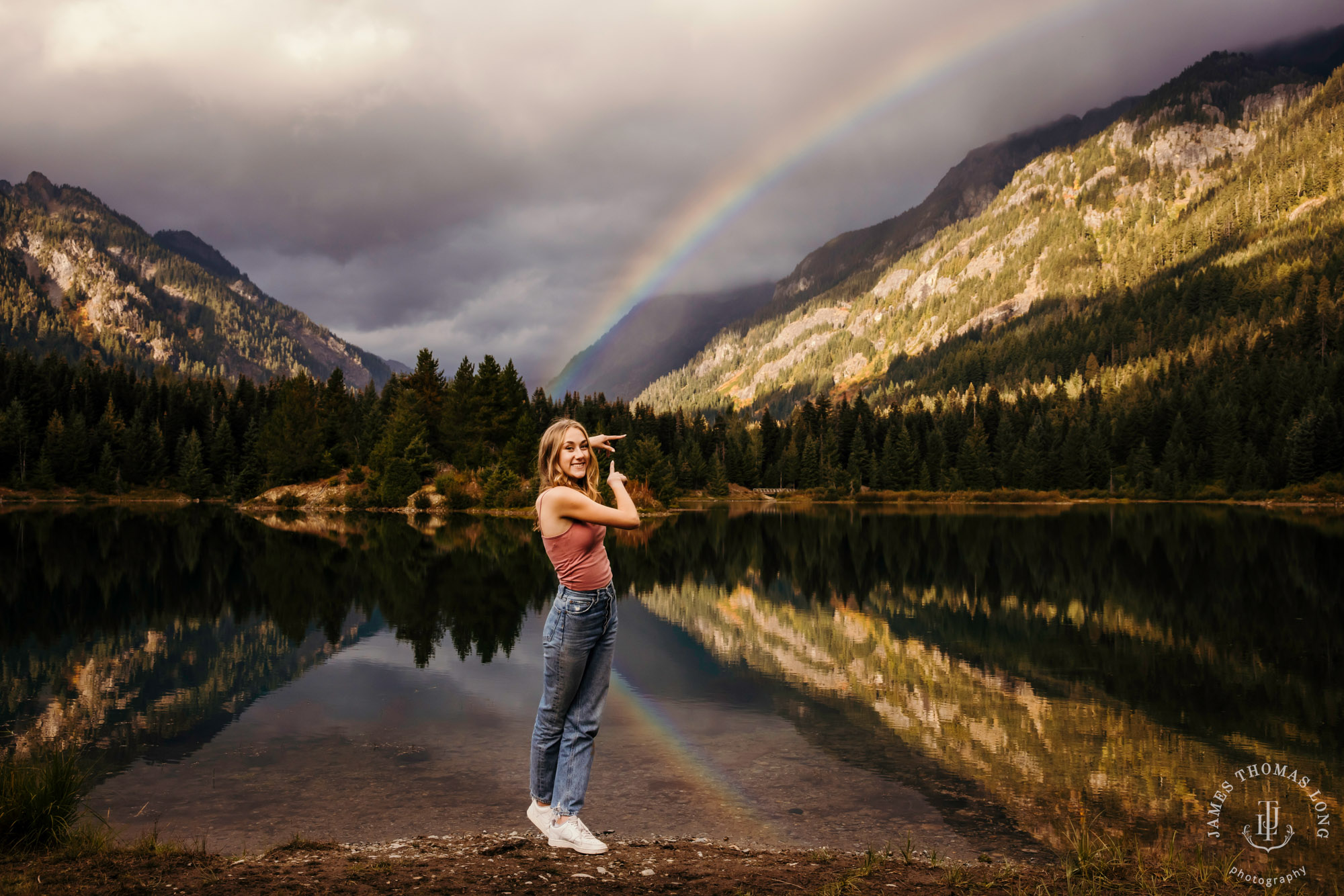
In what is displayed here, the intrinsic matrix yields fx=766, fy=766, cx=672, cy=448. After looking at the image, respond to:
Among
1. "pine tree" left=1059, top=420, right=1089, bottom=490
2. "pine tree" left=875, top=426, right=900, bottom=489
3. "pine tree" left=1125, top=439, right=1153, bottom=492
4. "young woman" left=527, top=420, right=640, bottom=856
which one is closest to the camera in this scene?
"young woman" left=527, top=420, right=640, bottom=856

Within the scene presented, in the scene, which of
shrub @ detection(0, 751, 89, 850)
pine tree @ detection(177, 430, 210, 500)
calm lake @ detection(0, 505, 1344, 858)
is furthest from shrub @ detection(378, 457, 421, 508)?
shrub @ detection(0, 751, 89, 850)

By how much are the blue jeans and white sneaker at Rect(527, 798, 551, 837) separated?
0.07m

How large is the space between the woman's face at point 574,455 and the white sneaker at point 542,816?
341cm

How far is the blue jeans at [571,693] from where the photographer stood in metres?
7.28

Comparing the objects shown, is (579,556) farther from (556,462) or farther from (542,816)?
(542,816)

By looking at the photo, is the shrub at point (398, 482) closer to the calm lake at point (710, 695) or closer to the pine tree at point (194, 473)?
the pine tree at point (194, 473)

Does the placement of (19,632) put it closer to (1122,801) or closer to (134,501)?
(1122,801)

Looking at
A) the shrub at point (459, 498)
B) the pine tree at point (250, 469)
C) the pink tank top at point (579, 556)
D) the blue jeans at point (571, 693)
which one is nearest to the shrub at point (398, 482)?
the shrub at point (459, 498)

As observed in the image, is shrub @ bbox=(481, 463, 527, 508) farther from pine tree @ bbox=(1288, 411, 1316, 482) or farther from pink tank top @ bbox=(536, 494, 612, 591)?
pine tree @ bbox=(1288, 411, 1316, 482)

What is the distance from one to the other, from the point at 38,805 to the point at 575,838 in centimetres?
539

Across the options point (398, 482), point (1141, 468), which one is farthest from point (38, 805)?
point (1141, 468)

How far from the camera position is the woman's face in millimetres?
7340

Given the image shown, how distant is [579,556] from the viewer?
7195 millimetres

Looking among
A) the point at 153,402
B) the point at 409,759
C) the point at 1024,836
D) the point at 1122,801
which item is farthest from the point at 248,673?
the point at 153,402
